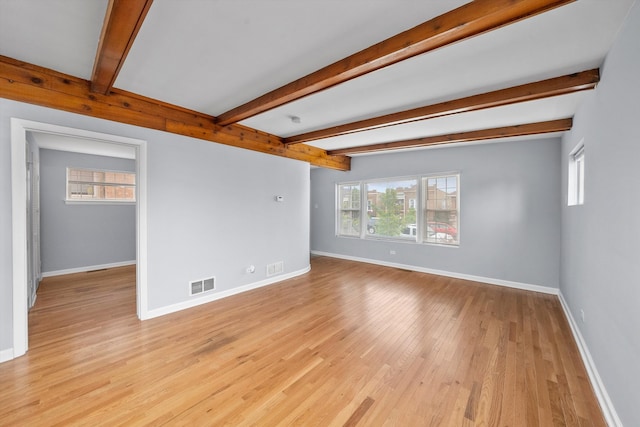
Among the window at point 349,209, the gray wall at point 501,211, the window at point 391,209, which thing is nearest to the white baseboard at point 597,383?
the gray wall at point 501,211

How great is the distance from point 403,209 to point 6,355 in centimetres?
619

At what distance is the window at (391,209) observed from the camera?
5.84 m

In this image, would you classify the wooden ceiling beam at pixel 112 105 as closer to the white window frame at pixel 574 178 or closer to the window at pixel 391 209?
the window at pixel 391 209

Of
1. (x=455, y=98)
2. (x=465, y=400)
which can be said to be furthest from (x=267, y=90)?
(x=465, y=400)

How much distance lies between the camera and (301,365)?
7.57 feet

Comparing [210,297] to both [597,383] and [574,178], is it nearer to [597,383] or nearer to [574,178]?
[597,383]

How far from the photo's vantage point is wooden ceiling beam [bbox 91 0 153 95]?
4.82ft

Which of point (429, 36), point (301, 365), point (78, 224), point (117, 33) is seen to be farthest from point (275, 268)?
point (78, 224)

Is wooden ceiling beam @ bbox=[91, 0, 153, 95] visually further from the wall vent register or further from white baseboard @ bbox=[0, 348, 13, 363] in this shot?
the wall vent register

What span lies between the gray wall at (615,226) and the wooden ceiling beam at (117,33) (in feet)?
9.57

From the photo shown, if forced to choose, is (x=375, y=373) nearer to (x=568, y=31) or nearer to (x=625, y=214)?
(x=625, y=214)

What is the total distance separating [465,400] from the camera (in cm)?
190

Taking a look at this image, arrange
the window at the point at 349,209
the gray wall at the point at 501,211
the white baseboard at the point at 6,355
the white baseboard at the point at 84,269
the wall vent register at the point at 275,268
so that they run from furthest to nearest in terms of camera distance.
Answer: the window at the point at 349,209
the white baseboard at the point at 84,269
the wall vent register at the point at 275,268
the gray wall at the point at 501,211
the white baseboard at the point at 6,355

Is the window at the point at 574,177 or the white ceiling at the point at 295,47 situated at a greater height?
the white ceiling at the point at 295,47
